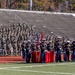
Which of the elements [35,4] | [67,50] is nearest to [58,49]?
[67,50]

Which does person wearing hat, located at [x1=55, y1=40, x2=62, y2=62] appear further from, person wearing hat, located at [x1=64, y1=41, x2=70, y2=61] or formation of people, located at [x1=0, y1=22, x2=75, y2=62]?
person wearing hat, located at [x1=64, y1=41, x2=70, y2=61]

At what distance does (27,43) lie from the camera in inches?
1096

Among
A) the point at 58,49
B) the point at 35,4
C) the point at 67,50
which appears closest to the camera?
the point at 58,49

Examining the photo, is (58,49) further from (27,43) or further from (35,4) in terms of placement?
(35,4)

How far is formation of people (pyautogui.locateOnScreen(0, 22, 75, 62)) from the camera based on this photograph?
2761 centimetres

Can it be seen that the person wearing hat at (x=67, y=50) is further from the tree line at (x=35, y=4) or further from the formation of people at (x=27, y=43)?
the tree line at (x=35, y=4)

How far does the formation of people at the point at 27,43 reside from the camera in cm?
2761

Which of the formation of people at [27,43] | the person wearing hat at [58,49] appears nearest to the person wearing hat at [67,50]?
the formation of people at [27,43]

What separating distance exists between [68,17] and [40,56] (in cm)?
2363

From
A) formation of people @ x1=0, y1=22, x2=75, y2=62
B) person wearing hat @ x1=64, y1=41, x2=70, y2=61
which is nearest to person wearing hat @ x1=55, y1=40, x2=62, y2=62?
formation of people @ x1=0, y1=22, x2=75, y2=62

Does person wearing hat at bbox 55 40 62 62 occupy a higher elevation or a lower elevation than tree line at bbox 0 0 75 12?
lower

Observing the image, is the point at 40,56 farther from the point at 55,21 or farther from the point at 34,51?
the point at 55,21

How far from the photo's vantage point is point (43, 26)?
144 feet

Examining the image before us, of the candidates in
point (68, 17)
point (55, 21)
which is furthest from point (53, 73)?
point (68, 17)
